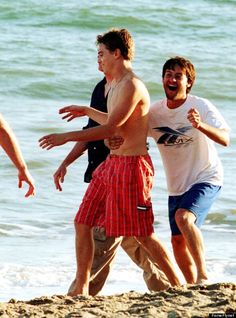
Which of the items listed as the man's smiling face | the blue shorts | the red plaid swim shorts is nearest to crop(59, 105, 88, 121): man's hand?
the red plaid swim shorts

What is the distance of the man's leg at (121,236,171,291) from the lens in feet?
24.4

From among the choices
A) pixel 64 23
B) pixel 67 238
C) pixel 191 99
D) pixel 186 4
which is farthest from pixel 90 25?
pixel 191 99

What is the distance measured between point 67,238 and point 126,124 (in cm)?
327

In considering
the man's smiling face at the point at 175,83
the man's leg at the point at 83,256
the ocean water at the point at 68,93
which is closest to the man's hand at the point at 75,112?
the man's smiling face at the point at 175,83

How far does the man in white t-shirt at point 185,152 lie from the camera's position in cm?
711

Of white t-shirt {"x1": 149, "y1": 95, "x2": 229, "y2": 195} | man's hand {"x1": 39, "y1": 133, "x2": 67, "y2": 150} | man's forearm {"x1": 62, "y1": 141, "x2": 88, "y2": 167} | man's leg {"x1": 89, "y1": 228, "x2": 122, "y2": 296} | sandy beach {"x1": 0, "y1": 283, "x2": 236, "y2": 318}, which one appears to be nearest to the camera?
sandy beach {"x1": 0, "y1": 283, "x2": 236, "y2": 318}

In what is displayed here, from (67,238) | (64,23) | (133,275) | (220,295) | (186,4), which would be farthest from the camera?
(186,4)

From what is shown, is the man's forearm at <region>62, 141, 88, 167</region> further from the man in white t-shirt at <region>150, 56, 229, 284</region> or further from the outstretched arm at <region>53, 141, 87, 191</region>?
the man in white t-shirt at <region>150, 56, 229, 284</region>

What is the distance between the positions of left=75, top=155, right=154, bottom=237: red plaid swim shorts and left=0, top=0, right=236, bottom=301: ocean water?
1340mm

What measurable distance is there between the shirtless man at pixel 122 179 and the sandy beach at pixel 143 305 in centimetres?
36

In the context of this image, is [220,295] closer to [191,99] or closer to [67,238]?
[191,99]

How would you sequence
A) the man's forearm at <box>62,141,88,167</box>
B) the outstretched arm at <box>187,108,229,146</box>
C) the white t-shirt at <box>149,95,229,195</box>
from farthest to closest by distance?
the man's forearm at <box>62,141,88,167</box> < the white t-shirt at <box>149,95,229,195</box> < the outstretched arm at <box>187,108,229,146</box>

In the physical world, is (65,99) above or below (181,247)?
below

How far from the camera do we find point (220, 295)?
649 cm
